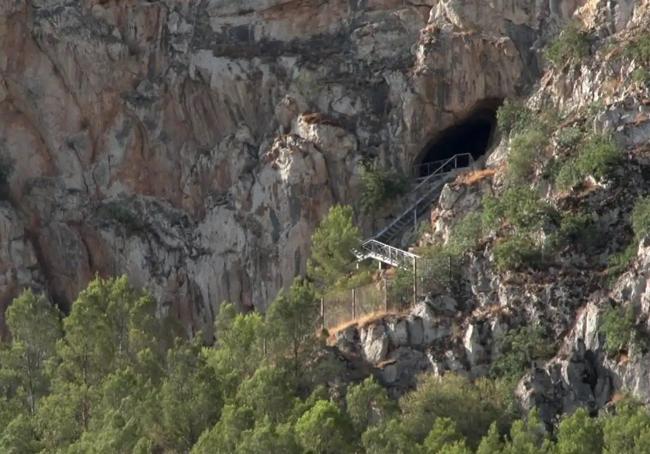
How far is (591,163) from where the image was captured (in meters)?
66.1

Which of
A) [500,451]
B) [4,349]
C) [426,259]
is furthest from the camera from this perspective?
[4,349]

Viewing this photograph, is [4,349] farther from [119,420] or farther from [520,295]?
[520,295]

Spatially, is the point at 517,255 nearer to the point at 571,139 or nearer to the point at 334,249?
the point at 571,139

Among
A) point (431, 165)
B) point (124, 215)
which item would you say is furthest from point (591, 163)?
point (124, 215)

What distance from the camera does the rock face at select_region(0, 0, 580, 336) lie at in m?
74.4

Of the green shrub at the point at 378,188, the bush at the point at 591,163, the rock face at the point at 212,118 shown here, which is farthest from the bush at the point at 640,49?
the green shrub at the point at 378,188

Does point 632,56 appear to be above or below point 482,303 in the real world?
above

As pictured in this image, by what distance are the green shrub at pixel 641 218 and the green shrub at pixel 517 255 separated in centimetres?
301

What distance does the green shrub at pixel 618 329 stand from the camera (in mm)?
61750

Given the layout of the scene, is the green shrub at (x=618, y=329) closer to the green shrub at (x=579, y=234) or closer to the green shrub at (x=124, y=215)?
the green shrub at (x=579, y=234)

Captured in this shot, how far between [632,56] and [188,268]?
1746cm

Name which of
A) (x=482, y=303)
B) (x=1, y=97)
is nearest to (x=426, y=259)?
(x=482, y=303)

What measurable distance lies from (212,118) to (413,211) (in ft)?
29.3

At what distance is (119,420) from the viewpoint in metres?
65.1
